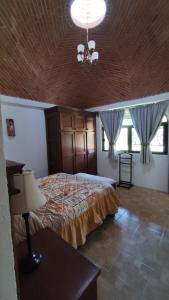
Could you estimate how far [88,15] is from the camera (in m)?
1.92

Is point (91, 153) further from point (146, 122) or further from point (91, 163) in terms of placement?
point (146, 122)

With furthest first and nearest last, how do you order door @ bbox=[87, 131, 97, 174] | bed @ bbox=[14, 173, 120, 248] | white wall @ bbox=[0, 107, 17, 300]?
1. door @ bbox=[87, 131, 97, 174]
2. bed @ bbox=[14, 173, 120, 248]
3. white wall @ bbox=[0, 107, 17, 300]

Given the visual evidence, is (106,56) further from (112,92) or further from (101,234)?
(101,234)

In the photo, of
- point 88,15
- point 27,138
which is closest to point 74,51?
point 88,15

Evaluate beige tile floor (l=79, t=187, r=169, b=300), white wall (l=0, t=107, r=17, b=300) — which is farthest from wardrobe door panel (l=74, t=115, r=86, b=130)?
white wall (l=0, t=107, r=17, b=300)

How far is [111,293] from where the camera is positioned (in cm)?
138

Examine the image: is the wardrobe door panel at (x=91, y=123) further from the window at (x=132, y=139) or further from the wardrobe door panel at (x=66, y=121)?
the wardrobe door panel at (x=66, y=121)

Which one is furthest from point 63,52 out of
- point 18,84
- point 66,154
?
point 66,154

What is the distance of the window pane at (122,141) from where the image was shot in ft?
14.2

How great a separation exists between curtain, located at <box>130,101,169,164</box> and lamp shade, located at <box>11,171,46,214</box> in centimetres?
348

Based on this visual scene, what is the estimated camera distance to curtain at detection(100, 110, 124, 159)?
13.9ft

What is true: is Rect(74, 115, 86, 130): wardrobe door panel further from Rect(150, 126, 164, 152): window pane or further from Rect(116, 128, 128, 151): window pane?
Rect(150, 126, 164, 152): window pane

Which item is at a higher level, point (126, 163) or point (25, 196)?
point (25, 196)

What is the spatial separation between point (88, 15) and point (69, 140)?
269cm
